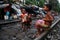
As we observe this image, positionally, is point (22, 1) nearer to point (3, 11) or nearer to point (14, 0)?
point (14, 0)

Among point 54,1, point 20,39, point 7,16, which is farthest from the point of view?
point 54,1

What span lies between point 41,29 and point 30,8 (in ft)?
58.7

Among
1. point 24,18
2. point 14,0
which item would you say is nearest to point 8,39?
point 24,18

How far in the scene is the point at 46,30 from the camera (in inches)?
274

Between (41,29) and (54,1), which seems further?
(54,1)

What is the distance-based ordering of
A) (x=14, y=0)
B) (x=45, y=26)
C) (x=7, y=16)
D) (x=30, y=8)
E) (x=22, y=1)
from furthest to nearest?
1. (x=22, y=1)
2. (x=14, y=0)
3. (x=30, y=8)
4. (x=7, y=16)
5. (x=45, y=26)

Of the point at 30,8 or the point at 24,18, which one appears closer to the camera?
the point at 24,18

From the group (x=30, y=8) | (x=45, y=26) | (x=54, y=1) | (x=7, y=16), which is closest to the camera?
(x=45, y=26)

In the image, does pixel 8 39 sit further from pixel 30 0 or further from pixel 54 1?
pixel 54 1

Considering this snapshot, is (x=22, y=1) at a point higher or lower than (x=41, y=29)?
lower

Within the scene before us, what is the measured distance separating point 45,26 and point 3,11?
1271 centimetres

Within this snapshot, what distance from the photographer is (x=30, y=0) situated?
111ft

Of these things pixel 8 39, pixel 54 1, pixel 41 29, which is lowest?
pixel 54 1

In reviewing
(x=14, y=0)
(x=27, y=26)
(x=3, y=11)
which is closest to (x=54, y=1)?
(x=14, y=0)
